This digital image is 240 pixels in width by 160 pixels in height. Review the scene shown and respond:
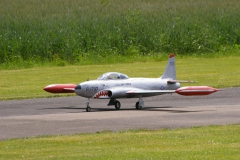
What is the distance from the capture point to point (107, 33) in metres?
46.6

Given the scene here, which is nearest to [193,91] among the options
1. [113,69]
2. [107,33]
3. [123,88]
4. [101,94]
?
[123,88]

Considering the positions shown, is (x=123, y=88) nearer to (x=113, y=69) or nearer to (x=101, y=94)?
(x=101, y=94)

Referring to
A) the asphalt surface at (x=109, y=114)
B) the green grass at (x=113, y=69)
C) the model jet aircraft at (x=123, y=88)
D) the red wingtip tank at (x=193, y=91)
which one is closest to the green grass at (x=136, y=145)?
the asphalt surface at (x=109, y=114)

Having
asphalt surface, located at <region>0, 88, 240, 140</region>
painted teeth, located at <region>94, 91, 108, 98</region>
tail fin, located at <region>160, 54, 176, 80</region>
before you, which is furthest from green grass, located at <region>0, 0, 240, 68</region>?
painted teeth, located at <region>94, 91, 108, 98</region>

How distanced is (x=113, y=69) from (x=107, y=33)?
7.59 meters

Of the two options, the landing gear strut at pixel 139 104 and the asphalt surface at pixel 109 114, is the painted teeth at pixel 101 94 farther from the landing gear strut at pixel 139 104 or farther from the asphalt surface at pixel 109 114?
the landing gear strut at pixel 139 104

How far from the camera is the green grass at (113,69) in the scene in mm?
32031

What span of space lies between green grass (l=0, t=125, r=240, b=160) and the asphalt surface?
1.33 m

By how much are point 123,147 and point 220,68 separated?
961 inches

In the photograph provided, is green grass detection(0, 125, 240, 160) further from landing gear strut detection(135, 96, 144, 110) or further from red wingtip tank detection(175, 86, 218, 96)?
landing gear strut detection(135, 96, 144, 110)

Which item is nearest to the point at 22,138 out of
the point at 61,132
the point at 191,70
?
the point at 61,132

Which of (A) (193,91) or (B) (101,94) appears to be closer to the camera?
(A) (193,91)

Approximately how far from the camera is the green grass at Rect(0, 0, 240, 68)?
1718 inches

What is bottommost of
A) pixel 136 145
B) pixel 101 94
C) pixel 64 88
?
pixel 136 145
